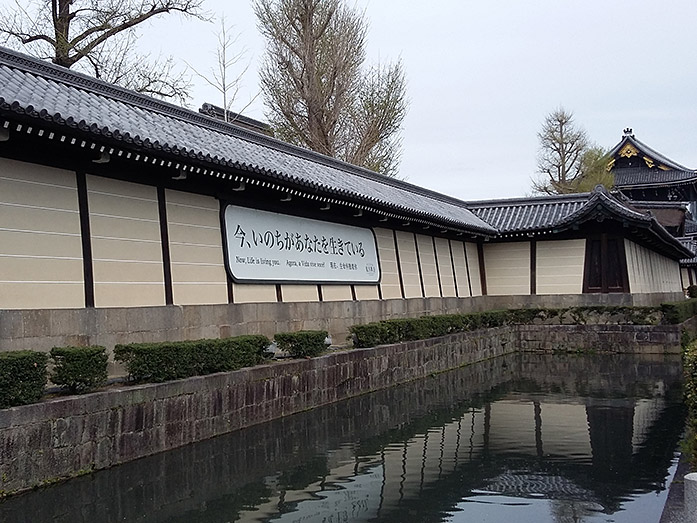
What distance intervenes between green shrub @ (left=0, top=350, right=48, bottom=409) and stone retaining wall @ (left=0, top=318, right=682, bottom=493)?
159 mm

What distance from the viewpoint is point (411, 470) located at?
748 centimetres

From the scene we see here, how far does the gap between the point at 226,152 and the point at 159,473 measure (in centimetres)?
648

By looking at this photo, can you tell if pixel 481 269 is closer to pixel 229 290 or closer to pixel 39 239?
pixel 229 290

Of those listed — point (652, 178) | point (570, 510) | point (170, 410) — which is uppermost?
point (652, 178)

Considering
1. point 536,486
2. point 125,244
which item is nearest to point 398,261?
point 125,244

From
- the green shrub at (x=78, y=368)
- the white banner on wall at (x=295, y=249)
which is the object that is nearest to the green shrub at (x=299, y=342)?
the white banner on wall at (x=295, y=249)

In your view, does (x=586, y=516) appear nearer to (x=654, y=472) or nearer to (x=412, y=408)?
(x=654, y=472)

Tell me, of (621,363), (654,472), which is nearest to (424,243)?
(621,363)

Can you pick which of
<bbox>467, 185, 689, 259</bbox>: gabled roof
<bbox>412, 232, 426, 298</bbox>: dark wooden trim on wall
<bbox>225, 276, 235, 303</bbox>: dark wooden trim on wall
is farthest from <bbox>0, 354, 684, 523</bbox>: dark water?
<bbox>467, 185, 689, 259</bbox>: gabled roof

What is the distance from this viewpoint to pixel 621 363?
1759cm

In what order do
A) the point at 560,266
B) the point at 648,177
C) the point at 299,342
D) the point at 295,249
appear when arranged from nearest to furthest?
the point at 299,342 < the point at 295,249 < the point at 560,266 < the point at 648,177

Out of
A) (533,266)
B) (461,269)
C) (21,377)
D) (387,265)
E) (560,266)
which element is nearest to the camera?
A: (21,377)

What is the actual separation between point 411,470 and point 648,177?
37.6 m

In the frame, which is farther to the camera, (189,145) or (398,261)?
(398,261)
